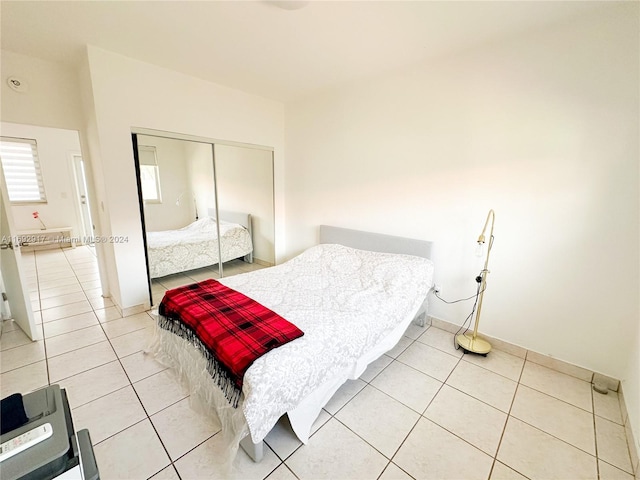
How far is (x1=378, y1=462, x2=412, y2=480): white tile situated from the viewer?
1359mm

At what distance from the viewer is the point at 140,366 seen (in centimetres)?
212

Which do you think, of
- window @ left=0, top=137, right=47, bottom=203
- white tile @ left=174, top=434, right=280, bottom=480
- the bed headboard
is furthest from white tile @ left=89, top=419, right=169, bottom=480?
window @ left=0, top=137, right=47, bottom=203

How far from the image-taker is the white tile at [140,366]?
79.8 inches

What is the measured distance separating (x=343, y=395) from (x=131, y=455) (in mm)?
1272

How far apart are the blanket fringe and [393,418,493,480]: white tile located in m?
0.95

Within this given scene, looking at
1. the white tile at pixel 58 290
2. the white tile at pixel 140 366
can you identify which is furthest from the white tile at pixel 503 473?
the white tile at pixel 58 290

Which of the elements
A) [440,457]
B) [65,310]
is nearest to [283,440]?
[440,457]

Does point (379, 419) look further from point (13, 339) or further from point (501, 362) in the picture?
point (13, 339)

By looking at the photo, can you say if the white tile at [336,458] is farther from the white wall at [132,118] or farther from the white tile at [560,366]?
the white wall at [132,118]

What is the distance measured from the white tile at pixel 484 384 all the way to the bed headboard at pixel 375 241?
1039 mm

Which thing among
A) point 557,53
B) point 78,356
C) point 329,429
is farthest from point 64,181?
point 557,53

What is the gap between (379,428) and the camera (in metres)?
1.64

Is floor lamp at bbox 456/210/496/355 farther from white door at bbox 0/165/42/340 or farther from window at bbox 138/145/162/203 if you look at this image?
white door at bbox 0/165/42/340

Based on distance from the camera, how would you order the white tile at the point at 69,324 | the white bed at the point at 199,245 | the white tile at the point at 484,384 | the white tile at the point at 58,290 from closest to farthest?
the white tile at the point at 484,384 < the white tile at the point at 69,324 < the white bed at the point at 199,245 < the white tile at the point at 58,290
